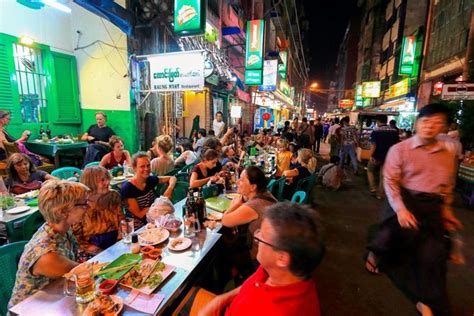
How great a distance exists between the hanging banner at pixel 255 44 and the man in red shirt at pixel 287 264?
1043 cm

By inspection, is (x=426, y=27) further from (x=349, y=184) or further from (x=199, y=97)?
(x=199, y=97)

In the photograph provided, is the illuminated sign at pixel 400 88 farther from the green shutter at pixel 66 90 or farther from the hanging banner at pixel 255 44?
the green shutter at pixel 66 90

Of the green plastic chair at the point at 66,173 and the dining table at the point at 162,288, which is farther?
the green plastic chair at the point at 66,173

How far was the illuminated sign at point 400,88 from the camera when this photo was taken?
15523 mm

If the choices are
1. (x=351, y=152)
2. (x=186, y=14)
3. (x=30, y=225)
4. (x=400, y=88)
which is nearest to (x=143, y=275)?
(x=30, y=225)

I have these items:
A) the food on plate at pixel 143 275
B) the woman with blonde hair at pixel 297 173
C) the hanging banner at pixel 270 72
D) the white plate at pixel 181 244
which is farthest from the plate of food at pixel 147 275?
the hanging banner at pixel 270 72

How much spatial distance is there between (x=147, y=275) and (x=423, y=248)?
8.27 ft

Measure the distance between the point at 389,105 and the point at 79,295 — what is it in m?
24.5

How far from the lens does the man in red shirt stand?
119cm

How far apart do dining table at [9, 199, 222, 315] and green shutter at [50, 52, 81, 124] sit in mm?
7192

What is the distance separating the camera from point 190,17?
607cm

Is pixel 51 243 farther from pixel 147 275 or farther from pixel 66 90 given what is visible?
pixel 66 90

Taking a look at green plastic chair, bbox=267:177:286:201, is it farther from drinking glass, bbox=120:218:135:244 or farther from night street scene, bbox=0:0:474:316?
drinking glass, bbox=120:218:135:244

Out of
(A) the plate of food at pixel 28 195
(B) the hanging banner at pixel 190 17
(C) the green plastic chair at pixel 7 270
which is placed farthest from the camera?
(B) the hanging banner at pixel 190 17
